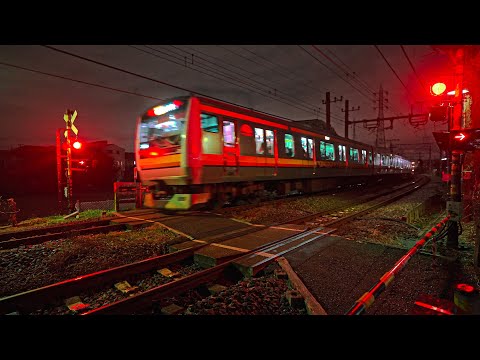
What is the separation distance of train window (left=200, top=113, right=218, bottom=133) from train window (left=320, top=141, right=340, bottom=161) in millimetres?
7846

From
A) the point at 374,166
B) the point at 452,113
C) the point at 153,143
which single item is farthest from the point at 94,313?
the point at 374,166

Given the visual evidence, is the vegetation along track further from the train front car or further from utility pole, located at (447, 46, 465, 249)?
the train front car

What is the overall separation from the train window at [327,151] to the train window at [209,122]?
7846 mm

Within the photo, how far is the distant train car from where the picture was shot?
7.73 metres

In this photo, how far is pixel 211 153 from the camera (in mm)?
8109

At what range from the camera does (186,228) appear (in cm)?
695

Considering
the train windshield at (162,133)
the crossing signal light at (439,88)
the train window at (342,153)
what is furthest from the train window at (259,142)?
the train window at (342,153)

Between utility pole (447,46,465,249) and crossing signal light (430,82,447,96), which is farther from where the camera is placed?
crossing signal light (430,82,447,96)

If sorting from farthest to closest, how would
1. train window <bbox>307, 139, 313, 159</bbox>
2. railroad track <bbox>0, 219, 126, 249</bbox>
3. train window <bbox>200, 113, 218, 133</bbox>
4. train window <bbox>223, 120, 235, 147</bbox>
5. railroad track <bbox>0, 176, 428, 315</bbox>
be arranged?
train window <bbox>307, 139, 313, 159</bbox> < train window <bbox>223, 120, 235, 147</bbox> < train window <bbox>200, 113, 218, 133</bbox> < railroad track <bbox>0, 219, 126, 249</bbox> < railroad track <bbox>0, 176, 428, 315</bbox>

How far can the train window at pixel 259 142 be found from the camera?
978cm

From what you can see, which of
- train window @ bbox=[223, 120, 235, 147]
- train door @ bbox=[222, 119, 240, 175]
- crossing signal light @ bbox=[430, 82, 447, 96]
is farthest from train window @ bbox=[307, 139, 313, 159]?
crossing signal light @ bbox=[430, 82, 447, 96]

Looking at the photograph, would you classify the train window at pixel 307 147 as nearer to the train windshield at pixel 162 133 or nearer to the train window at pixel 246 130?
the train window at pixel 246 130
